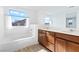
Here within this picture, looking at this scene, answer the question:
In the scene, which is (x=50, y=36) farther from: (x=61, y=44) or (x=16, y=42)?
(x=16, y=42)

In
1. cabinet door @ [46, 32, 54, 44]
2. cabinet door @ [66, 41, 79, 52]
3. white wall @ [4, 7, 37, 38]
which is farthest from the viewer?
cabinet door @ [46, 32, 54, 44]

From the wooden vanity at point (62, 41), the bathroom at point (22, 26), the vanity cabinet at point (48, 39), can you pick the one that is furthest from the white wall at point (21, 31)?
the vanity cabinet at point (48, 39)

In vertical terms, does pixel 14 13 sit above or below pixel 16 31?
above

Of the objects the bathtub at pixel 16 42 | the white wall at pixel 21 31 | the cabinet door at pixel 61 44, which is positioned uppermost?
the white wall at pixel 21 31

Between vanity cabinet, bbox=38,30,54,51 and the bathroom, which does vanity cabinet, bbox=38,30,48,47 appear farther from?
the bathroom

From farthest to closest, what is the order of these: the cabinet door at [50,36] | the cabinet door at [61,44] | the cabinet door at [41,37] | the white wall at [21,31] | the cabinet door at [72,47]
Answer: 1. the cabinet door at [50,36]
2. the cabinet door at [41,37]
3. the cabinet door at [61,44]
4. the cabinet door at [72,47]
5. the white wall at [21,31]

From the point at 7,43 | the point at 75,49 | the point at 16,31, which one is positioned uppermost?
the point at 16,31

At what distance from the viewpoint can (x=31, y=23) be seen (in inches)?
54.3

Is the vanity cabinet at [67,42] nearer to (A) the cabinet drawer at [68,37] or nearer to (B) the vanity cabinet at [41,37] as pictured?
(A) the cabinet drawer at [68,37]

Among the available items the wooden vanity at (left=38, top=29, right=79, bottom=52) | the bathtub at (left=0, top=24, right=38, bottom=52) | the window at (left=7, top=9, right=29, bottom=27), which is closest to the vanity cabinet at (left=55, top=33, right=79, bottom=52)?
the wooden vanity at (left=38, top=29, right=79, bottom=52)

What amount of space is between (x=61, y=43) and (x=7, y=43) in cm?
110

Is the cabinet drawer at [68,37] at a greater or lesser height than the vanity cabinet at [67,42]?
greater
